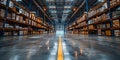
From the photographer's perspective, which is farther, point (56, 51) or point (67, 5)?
point (67, 5)

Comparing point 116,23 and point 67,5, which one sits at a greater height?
point 67,5

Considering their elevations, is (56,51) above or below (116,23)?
below

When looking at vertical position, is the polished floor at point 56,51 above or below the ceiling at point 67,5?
below

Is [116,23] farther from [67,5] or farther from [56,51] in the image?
[67,5]

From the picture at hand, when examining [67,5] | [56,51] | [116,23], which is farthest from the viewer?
[67,5]

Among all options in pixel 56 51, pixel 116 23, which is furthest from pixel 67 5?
pixel 56 51

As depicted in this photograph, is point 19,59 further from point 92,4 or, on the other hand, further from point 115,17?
point 92,4

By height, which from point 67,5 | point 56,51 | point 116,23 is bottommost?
point 56,51

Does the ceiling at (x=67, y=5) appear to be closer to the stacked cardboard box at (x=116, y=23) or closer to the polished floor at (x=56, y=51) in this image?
the stacked cardboard box at (x=116, y=23)

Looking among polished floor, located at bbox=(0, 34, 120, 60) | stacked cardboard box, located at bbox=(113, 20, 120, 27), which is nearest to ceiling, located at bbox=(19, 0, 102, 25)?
stacked cardboard box, located at bbox=(113, 20, 120, 27)

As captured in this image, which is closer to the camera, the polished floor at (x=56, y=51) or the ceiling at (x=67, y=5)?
the polished floor at (x=56, y=51)

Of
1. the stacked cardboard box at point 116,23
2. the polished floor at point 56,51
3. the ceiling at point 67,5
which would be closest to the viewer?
the polished floor at point 56,51

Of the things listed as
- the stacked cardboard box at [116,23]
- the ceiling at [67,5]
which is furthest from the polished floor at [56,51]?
the ceiling at [67,5]

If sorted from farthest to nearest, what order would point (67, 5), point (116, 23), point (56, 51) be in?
1. point (67, 5)
2. point (116, 23)
3. point (56, 51)
